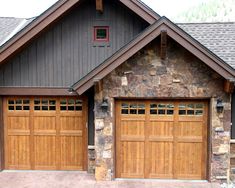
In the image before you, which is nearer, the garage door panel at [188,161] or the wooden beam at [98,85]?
the wooden beam at [98,85]

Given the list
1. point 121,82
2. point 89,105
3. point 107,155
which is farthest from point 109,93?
point 107,155

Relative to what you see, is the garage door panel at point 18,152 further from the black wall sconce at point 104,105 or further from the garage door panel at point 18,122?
the black wall sconce at point 104,105

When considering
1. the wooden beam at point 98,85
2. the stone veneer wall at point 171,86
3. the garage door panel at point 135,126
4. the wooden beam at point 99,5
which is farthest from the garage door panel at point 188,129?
the wooden beam at point 99,5

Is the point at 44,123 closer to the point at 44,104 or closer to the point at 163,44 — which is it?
the point at 44,104

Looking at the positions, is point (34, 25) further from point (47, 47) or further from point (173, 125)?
point (173, 125)

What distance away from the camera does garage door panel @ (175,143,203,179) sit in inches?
332

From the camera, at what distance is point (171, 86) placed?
26.2ft

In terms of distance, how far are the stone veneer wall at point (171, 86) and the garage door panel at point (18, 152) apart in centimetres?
256

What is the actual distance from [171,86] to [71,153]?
12.1 feet

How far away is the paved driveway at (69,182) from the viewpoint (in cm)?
798

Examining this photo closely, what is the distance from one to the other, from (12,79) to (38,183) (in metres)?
3.11

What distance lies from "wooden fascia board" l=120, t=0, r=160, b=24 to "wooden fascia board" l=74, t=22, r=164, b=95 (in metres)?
1.03

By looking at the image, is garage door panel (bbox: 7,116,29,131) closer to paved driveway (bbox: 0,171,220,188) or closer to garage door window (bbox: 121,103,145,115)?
paved driveway (bbox: 0,171,220,188)

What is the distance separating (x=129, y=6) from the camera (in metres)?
8.28
